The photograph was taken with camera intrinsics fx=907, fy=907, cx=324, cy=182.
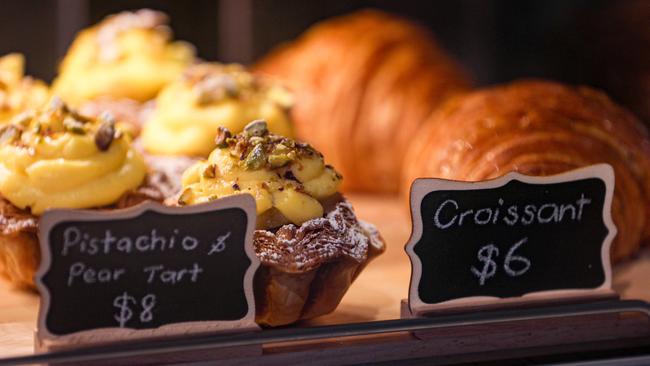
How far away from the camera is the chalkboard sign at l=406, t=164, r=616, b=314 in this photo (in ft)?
5.04

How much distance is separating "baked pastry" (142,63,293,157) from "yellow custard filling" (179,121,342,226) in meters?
0.45

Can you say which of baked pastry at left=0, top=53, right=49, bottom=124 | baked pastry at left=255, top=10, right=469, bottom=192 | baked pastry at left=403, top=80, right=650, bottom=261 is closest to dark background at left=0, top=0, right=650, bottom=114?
baked pastry at left=255, top=10, right=469, bottom=192

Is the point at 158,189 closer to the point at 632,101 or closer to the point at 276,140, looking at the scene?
the point at 276,140

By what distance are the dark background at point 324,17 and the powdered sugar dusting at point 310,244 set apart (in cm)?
174

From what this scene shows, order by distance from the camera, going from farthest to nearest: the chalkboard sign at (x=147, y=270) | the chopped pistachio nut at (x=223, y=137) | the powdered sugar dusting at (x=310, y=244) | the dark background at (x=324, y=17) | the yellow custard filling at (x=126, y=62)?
the dark background at (x=324, y=17) < the yellow custard filling at (x=126, y=62) < the chopped pistachio nut at (x=223, y=137) < the powdered sugar dusting at (x=310, y=244) < the chalkboard sign at (x=147, y=270)

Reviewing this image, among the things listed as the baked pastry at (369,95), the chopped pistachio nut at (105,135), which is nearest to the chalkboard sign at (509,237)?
the chopped pistachio nut at (105,135)

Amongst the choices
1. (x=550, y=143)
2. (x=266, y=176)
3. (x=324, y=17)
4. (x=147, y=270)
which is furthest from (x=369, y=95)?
(x=147, y=270)

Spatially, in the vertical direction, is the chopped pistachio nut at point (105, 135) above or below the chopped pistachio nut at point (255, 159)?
below

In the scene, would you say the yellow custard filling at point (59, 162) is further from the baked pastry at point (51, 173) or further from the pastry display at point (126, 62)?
the pastry display at point (126, 62)

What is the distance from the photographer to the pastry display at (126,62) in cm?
269

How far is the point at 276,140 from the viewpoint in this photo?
5.29 ft

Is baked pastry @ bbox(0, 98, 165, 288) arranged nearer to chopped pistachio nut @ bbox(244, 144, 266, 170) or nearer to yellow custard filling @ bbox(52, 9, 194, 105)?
chopped pistachio nut @ bbox(244, 144, 266, 170)

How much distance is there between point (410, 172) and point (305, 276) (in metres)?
0.95

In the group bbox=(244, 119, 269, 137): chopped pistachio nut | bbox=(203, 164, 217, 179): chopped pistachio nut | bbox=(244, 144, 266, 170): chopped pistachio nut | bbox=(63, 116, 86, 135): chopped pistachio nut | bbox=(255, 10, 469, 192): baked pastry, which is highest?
bbox=(244, 119, 269, 137): chopped pistachio nut
